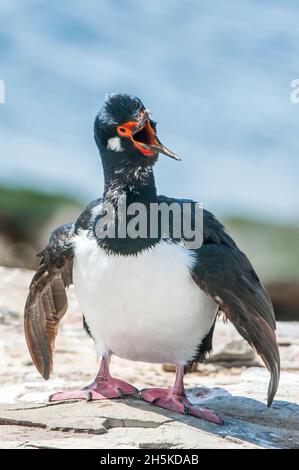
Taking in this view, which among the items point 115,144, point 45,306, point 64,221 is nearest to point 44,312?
point 45,306

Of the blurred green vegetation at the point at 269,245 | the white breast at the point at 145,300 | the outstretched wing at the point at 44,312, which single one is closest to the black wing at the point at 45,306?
the outstretched wing at the point at 44,312

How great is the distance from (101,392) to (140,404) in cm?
29

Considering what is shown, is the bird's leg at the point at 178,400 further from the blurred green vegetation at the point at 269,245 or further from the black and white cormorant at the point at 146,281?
the blurred green vegetation at the point at 269,245

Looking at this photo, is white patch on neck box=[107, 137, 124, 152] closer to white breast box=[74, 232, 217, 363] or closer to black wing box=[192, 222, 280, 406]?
white breast box=[74, 232, 217, 363]

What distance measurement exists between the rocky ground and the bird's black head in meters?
1.42

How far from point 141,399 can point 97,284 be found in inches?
30.4

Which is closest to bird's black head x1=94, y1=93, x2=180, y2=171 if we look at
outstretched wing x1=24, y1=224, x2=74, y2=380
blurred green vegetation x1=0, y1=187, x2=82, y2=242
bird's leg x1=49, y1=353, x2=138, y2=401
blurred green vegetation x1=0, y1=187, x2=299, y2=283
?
outstretched wing x1=24, y1=224, x2=74, y2=380

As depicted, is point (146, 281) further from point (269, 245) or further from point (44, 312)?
point (269, 245)

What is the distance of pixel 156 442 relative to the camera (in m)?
5.23

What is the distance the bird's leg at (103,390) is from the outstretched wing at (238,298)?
0.82m

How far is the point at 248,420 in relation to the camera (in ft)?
20.3

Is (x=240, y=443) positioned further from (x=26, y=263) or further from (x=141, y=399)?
(x=26, y=263)

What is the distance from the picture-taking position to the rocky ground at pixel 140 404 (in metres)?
5.35

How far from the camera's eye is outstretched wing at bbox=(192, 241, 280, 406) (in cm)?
583
